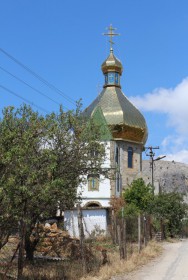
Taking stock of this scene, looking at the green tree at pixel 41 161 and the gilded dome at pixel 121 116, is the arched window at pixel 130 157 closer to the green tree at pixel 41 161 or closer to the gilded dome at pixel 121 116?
the gilded dome at pixel 121 116

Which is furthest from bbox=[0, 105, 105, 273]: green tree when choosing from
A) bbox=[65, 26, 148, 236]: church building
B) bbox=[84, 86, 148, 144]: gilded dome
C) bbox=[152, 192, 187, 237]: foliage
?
bbox=[84, 86, 148, 144]: gilded dome

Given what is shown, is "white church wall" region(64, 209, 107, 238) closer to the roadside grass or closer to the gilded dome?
the roadside grass

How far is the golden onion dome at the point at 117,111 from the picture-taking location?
143 ft

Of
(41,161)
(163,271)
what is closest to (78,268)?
(163,271)

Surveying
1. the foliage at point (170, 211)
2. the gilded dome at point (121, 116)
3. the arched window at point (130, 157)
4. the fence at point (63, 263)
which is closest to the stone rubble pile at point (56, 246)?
the fence at point (63, 263)

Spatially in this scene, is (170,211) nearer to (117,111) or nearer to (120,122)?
(120,122)

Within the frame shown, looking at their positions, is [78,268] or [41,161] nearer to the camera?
[41,161]

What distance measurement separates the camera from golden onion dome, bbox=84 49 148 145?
4356 centimetres

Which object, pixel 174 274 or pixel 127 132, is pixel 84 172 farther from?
pixel 127 132

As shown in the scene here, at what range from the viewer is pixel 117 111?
145 ft

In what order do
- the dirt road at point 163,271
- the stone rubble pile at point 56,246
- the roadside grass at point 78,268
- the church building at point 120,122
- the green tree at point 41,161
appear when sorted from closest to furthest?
the green tree at point 41,161 < the roadside grass at point 78,268 < the dirt road at point 163,271 < the stone rubble pile at point 56,246 < the church building at point 120,122

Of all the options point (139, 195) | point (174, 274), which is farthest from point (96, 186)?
point (174, 274)

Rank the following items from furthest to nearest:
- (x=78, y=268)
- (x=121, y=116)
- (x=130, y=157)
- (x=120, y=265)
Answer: (x=130, y=157)
(x=121, y=116)
(x=120, y=265)
(x=78, y=268)

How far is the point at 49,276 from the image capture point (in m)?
12.8
